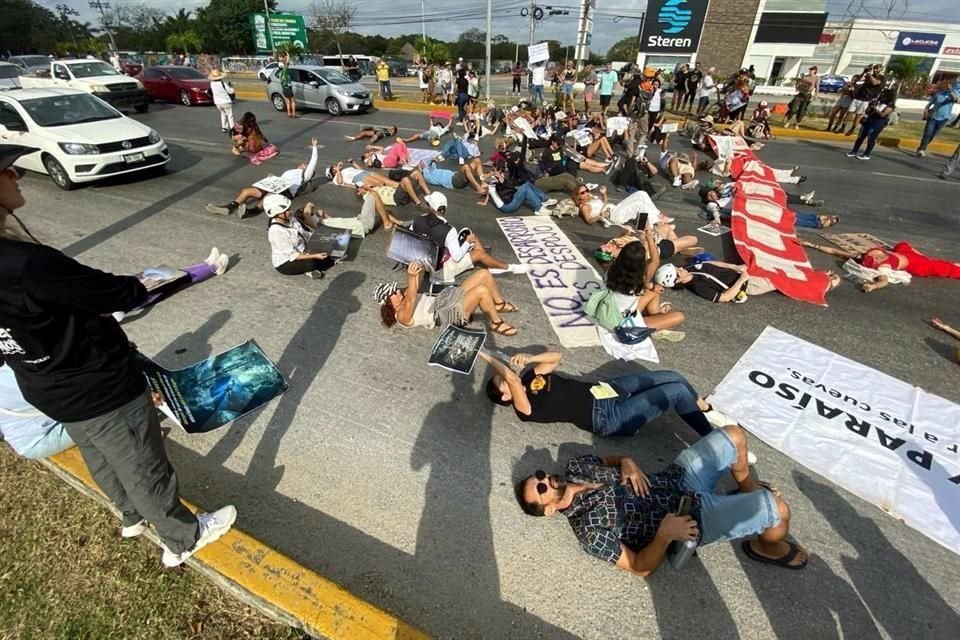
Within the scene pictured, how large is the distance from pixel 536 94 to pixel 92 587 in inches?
782

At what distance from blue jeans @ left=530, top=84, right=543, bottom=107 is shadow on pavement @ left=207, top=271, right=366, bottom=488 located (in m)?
14.7

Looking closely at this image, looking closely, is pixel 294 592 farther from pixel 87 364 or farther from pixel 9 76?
pixel 9 76

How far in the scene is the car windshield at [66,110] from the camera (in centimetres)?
886

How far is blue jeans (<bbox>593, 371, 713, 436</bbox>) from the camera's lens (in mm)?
3547

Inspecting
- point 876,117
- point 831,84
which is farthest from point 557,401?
point 831,84

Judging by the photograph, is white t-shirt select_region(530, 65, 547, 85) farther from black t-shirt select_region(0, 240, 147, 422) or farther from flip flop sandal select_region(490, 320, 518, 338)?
black t-shirt select_region(0, 240, 147, 422)

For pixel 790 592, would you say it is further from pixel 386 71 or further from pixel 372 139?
pixel 386 71

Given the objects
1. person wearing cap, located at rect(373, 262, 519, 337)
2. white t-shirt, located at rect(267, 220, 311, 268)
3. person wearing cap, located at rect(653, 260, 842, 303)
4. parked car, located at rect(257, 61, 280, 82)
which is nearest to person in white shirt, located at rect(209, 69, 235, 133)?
parked car, located at rect(257, 61, 280, 82)

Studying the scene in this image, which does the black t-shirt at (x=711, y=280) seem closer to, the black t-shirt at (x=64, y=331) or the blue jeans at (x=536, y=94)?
the black t-shirt at (x=64, y=331)

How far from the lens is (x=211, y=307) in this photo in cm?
543

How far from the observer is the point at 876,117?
11.6 metres

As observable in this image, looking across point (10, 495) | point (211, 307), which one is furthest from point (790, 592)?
point (211, 307)

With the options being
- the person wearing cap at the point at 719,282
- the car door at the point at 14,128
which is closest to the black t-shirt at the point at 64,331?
the person wearing cap at the point at 719,282

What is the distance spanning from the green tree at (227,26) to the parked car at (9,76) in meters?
57.1
